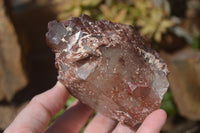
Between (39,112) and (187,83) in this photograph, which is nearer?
(39,112)

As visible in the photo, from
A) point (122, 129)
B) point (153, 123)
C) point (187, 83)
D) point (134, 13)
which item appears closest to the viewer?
point (153, 123)

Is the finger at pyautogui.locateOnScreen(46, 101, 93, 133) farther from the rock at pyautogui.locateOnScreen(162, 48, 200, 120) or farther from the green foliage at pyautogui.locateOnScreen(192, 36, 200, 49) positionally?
the green foliage at pyautogui.locateOnScreen(192, 36, 200, 49)

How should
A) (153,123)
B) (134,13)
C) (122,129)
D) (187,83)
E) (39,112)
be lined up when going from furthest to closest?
(134,13), (187,83), (122,129), (39,112), (153,123)

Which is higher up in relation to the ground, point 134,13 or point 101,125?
point 134,13

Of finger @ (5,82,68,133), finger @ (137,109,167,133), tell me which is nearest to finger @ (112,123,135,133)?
finger @ (137,109,167,133)

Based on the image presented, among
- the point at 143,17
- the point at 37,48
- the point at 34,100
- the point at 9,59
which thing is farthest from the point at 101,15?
the point at 37,48

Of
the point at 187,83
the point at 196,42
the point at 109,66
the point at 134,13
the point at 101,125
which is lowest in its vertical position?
the point at 187,83

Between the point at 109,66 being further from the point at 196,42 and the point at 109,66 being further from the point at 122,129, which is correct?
the point at 196,42

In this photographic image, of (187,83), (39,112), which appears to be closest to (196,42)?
(187,83)
